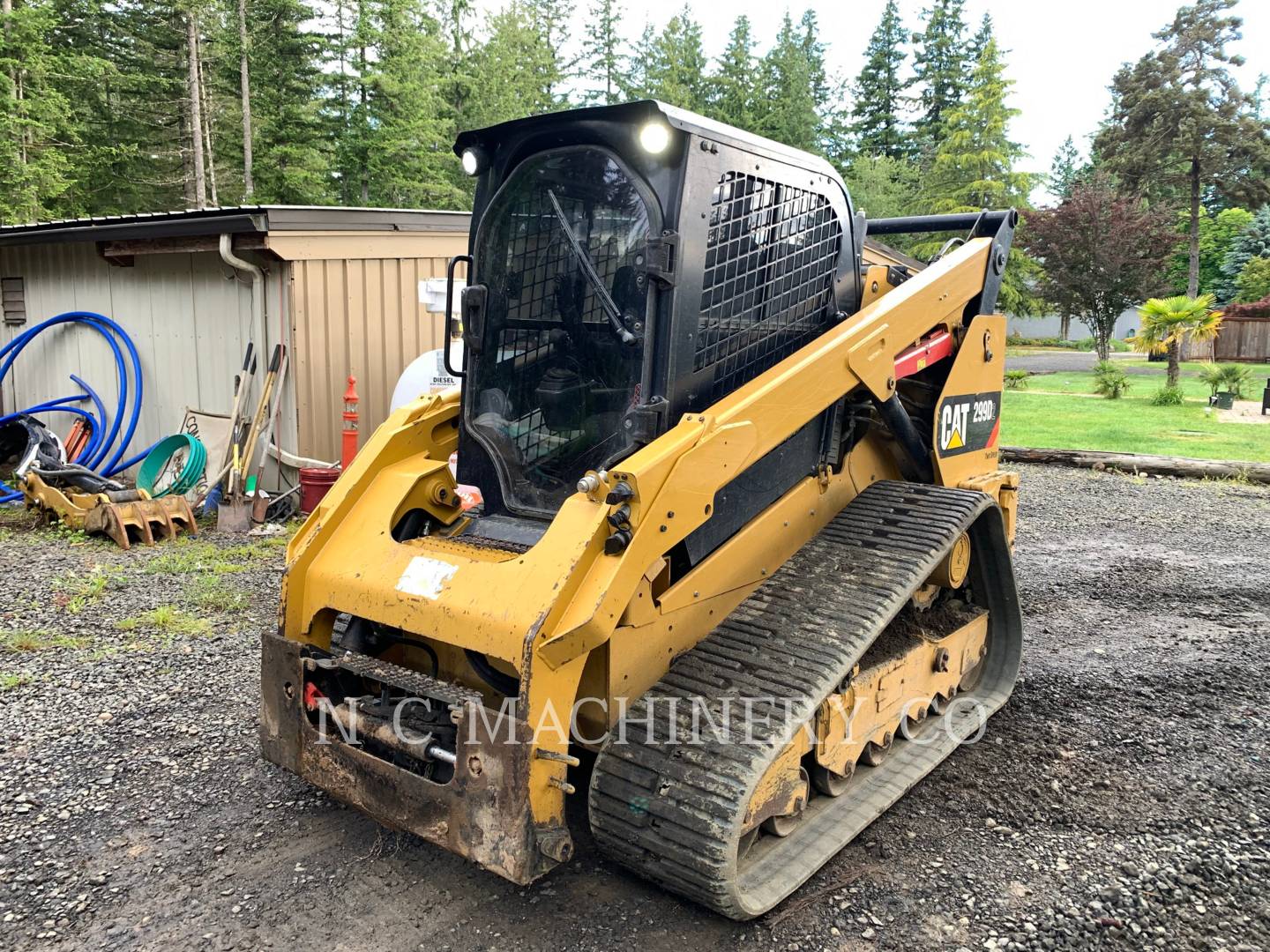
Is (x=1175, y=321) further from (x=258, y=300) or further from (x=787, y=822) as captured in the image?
(x=787, y=822)

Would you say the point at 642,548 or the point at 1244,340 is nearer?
the point at 642,548

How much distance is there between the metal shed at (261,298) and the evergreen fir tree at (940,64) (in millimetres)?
41928

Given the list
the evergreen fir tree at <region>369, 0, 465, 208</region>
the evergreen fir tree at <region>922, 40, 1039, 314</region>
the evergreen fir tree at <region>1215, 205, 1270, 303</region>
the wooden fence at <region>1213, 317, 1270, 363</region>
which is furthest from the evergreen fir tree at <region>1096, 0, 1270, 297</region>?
the evergreen fir tree at <region>369, 0, 465, 208</region>

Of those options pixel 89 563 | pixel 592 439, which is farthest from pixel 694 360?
pixel 89 563

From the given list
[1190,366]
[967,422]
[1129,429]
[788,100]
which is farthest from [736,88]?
[967,422]

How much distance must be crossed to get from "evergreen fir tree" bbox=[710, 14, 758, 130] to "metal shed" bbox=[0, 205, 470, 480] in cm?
3099

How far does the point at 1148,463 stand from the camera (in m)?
11.0

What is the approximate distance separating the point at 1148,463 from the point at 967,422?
7800 mm

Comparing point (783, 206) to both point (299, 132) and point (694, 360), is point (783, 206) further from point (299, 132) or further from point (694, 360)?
point (299, 132)

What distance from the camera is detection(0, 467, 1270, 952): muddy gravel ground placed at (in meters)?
2.82

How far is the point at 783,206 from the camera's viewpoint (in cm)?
345

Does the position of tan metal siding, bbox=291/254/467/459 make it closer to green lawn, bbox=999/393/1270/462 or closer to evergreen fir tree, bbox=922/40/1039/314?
green lawn, bbox=999/393/1270/462

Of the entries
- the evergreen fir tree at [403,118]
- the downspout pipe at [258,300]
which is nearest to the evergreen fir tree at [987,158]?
the evergreen fir tree at [403,118]

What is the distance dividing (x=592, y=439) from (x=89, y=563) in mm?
5282
